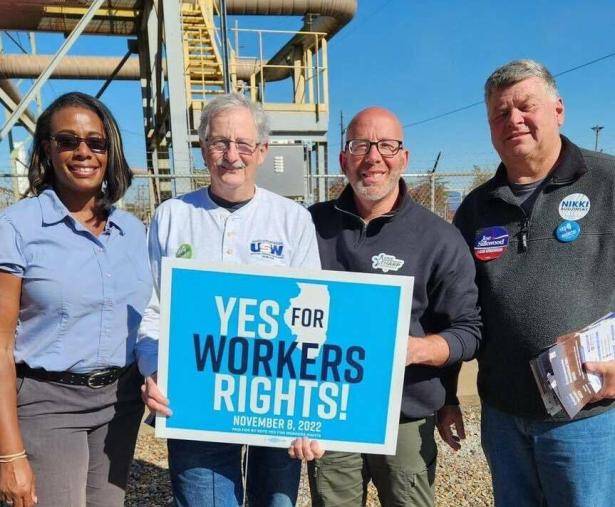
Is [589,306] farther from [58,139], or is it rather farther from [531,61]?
[58,139]

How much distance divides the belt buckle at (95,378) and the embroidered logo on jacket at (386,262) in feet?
4.15

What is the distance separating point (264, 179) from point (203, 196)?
23.9 feet

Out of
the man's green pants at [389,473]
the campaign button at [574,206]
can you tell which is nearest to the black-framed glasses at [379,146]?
the campaign button at [574,206]

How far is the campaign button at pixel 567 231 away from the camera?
212cm

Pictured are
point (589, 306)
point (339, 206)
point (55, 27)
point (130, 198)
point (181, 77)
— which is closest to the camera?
point (589, 306)

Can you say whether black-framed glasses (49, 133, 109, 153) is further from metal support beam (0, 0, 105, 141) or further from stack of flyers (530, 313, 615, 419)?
metal support beam (0, 0, 105, 141)

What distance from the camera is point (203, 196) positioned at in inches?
85.9

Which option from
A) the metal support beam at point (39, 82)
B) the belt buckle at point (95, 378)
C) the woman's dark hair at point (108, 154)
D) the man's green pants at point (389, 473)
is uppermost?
the metal support beam at point (39, 82)

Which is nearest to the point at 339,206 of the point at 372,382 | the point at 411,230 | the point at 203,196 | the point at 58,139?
the point at 411,230

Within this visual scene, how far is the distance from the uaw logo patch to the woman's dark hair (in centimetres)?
68

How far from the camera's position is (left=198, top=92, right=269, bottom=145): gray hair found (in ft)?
6.87

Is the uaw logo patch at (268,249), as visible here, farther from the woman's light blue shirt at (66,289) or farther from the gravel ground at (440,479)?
the gravel ground at (440,479)

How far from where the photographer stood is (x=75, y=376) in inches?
78.4

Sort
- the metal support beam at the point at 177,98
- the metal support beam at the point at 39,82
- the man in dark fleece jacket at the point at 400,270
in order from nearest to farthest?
the man in dark fleece jacket at the point at 400,270
the metal support beam at the point at 39,82
the metal support beam at the point at 177,98
